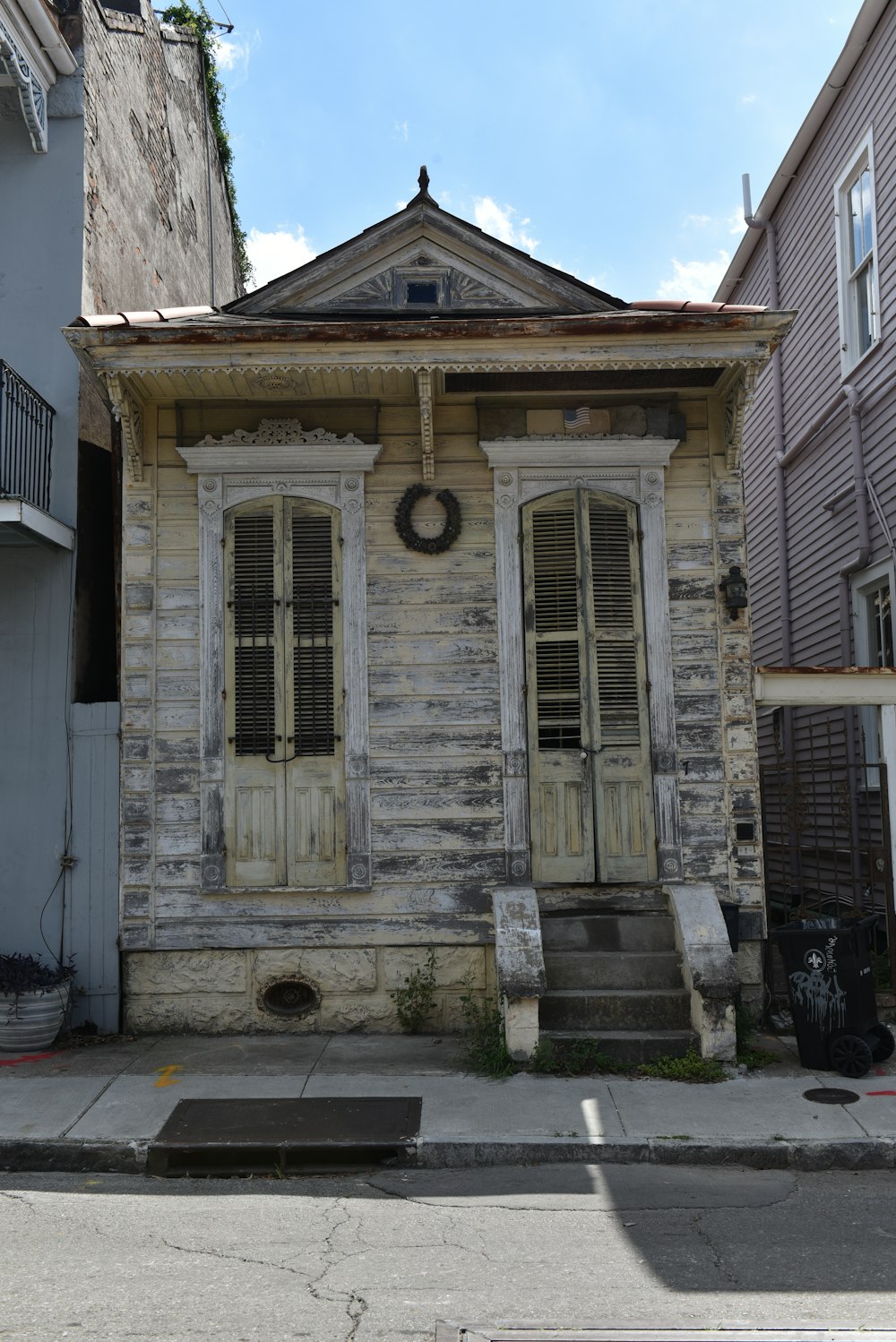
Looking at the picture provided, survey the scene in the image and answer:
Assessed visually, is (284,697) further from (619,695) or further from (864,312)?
(864,312)

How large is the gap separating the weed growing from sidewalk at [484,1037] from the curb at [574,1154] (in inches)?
48.4

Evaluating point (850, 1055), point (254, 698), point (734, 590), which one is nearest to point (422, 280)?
point (734, 590)

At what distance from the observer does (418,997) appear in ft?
28.4

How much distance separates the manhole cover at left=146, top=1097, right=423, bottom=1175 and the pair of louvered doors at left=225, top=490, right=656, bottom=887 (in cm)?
234

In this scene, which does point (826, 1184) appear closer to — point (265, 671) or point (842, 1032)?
point (842, 1032)

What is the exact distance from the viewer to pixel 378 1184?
19.5 ft

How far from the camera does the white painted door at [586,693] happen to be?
8.84 meters

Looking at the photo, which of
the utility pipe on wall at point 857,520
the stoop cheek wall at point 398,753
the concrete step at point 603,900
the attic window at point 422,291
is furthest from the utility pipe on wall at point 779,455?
the concrete step at point 603,900

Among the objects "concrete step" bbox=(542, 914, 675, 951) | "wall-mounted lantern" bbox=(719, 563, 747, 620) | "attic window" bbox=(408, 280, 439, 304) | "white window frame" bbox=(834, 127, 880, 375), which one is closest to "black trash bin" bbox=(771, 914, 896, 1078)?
"concrete step" bbox=(542, 914, 675, 951)

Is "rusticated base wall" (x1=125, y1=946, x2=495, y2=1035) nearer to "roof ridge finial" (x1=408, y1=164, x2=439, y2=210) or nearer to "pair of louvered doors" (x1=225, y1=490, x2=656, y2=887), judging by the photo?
"pair of louvered doors" (x1=225, y1=490, x2=656, y2=887)

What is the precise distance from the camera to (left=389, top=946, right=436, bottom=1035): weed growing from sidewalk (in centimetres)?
863

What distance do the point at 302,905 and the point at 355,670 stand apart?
184 centimetres

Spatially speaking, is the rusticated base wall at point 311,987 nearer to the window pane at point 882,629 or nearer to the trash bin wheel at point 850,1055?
the trash bin wheel at point 850,1055

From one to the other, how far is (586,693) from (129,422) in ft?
13.4
